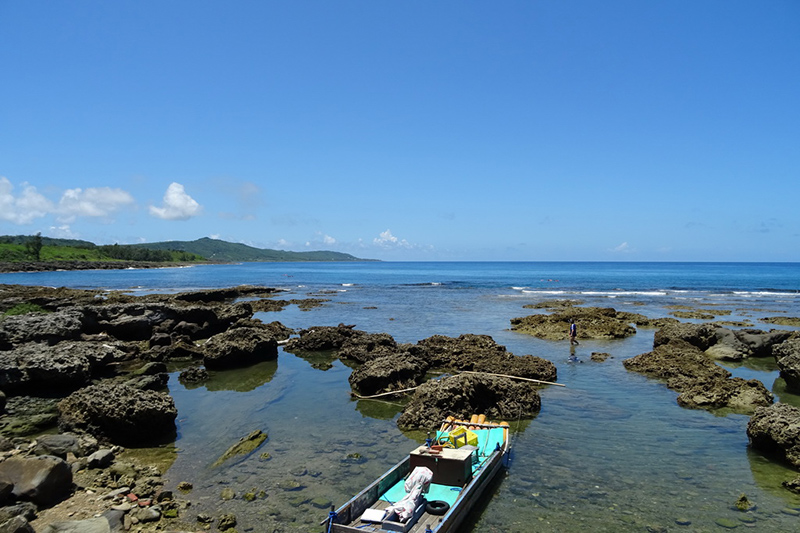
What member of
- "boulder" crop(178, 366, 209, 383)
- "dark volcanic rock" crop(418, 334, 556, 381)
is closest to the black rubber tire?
"dark volcanic rock" crop(418, 334, 556, 381)

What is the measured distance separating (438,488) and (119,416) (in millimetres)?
9889

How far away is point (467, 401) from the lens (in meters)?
17.0

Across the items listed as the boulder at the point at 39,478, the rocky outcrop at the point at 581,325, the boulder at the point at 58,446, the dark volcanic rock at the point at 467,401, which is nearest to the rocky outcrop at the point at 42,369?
the boulder at the point at 58,446

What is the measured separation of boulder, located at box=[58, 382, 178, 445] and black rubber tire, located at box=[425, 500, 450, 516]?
9434 mm

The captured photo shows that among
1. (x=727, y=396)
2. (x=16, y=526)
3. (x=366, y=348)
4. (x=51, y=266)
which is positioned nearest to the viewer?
(x=16, y=526)

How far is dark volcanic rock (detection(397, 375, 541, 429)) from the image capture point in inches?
637

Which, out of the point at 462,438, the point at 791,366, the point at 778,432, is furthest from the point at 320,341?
the point at 791,366

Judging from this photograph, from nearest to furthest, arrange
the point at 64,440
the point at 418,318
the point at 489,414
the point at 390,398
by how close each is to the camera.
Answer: the point at 64,440, the point at 489,414, the point at 390,398, the point at 418,318

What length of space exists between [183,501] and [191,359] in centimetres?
1703

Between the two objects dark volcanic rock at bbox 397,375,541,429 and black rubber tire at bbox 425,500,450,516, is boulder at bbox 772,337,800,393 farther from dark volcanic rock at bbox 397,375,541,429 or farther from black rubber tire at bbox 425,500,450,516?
black rubber tire at bbox 425,500,450,516

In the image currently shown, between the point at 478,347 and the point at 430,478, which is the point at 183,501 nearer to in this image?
the point at 430,478

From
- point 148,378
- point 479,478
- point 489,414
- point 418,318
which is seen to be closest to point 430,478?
point 479,478

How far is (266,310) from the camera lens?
50594 mm

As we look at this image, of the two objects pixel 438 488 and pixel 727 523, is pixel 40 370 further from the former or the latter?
pixel 727 523
